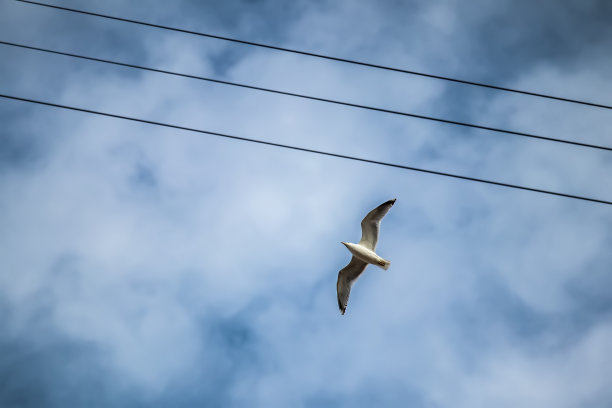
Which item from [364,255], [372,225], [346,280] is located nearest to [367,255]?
[364,255]

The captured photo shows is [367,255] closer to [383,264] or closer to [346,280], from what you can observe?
[383,264]

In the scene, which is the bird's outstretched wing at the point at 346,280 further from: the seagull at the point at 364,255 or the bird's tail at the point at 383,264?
the bird's tail at the point at 383,264

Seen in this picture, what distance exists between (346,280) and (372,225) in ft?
9.68

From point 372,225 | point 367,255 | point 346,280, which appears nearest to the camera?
point 367,255

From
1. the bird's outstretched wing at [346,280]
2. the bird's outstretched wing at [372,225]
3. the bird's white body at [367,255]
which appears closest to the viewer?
the bird's white body at [367,255]

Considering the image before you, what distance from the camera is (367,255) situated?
21.1 meters

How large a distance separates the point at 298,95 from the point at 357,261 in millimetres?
12266

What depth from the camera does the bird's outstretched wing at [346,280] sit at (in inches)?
882

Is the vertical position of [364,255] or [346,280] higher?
[364,255]

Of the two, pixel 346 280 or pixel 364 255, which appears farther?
pixel 346 280

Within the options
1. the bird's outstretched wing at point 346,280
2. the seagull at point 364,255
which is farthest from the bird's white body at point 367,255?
the bird's outstretched wing at point 346,280

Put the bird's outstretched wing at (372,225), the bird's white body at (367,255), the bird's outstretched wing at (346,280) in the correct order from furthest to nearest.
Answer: the bird's outstretched wing at (346,280) < the bird's outstretched wing at (372,225) < the bird's white body at (367,255)

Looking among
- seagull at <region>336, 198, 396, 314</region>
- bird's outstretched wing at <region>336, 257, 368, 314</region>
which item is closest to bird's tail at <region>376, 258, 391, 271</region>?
seagull at <region>336, 198, 396, 314</region>

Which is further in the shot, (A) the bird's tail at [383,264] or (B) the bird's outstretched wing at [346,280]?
(B) the bird's outstretched wing at [346,280]
